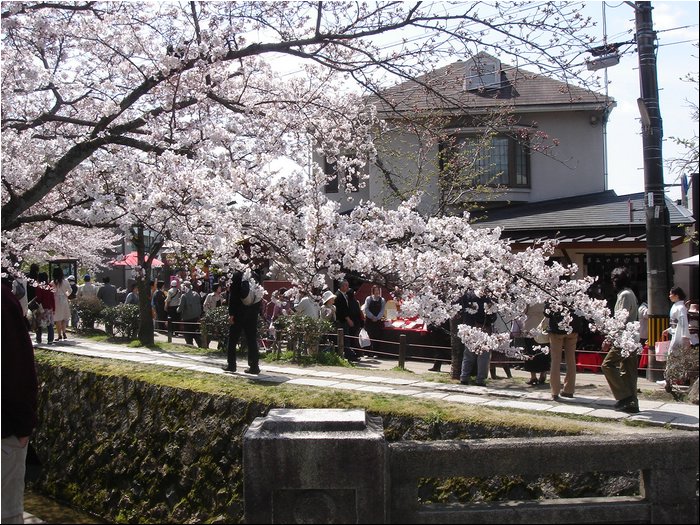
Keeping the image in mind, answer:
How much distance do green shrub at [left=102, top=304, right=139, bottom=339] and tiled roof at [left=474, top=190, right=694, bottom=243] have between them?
905 centimetres

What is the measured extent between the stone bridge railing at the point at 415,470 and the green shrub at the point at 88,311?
16.8 m

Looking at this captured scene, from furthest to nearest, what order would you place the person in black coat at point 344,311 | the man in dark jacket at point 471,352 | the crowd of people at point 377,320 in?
the person in black coat at point 344,311
the man in dark jacket at point 471,352
the crowd of people at point 377,320

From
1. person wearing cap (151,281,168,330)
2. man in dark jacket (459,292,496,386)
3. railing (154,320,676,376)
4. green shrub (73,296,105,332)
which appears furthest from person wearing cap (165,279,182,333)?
man in dark jacket (459,292,496,386)

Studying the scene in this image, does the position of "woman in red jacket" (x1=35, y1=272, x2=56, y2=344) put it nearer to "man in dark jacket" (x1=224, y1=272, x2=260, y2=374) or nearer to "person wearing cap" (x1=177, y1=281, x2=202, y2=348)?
"person wearing cap" (x1=177, y1=281, x2=202, y2=348)

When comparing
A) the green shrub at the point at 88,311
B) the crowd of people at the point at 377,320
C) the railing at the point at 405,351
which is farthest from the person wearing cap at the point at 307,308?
the green shrub at the point at 88,311

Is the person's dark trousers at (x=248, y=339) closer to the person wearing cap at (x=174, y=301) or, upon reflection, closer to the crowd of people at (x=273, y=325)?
the crowd of people at (x=273, y=325)

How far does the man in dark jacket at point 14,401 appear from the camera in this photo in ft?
17.2

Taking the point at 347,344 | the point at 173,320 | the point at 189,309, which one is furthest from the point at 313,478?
the point at 173,320

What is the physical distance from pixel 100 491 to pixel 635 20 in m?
10.5

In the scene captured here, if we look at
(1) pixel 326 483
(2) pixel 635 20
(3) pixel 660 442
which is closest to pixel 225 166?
(1) pixel 326 483

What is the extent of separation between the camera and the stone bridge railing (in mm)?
4418

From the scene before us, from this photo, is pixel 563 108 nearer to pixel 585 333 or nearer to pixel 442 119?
pixel 585 333

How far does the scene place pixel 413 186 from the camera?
15742 mm

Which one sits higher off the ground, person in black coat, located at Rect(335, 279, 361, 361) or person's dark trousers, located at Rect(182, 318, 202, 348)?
A: person in black coat, located at Rect(335, 279, 361, 361)
